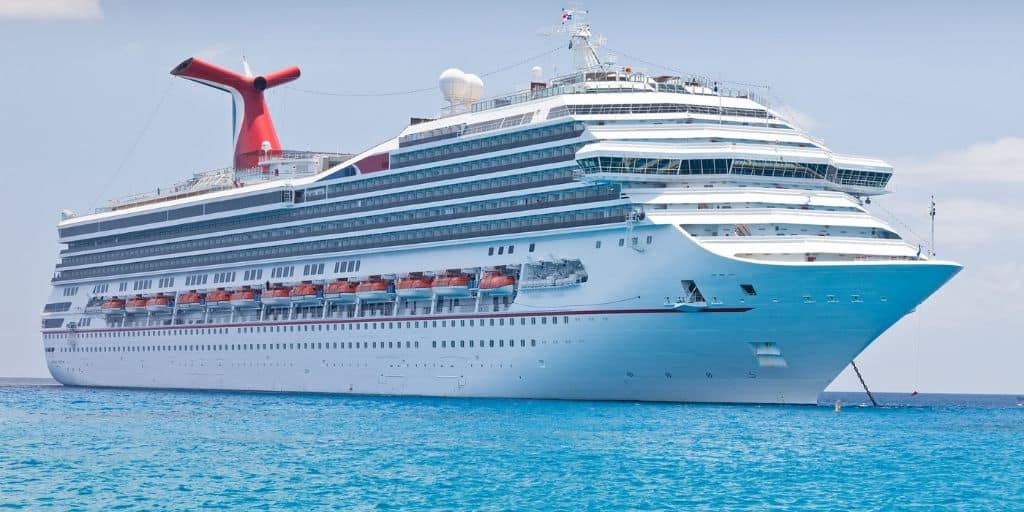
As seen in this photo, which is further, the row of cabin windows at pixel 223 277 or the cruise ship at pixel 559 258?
the row of cabin windows at pixel 223 277

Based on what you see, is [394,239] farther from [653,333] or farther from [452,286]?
[653,333]

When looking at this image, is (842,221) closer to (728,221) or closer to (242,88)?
(728,221)

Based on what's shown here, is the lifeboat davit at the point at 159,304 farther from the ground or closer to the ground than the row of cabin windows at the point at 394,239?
closer to the ground

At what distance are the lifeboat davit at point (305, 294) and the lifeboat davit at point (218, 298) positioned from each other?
6.59 meters

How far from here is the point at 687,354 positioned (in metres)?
59.5

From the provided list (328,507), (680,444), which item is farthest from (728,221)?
(328,507)

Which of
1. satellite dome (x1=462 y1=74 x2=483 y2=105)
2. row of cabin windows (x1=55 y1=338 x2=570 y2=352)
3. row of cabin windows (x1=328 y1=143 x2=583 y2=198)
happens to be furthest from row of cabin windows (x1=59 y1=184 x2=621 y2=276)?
satellite dome (x1=462 y1=74 x2=483 y2=105)

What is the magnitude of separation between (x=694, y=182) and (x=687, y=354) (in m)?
7.62

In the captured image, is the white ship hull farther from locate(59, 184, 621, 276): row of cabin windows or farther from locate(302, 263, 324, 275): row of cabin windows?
locate(302, 263, 324, 275): row of cabin windows

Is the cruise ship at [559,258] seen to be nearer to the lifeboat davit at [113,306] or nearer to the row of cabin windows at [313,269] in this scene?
the row of cabin windows at [313,269]

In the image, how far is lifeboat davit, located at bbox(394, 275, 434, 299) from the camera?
2805 inches

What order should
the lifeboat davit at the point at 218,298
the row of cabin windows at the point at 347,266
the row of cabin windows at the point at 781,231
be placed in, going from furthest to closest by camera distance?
the lifeboat davit at the point at 218,298 < the row of cabin windows at the point at 347,266 < the row of cabin windows at the point at 781,231

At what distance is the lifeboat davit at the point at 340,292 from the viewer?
76.2 metres

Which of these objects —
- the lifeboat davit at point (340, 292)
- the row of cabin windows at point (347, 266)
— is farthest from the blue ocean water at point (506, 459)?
the row of cabin windows at point (347, 266)
